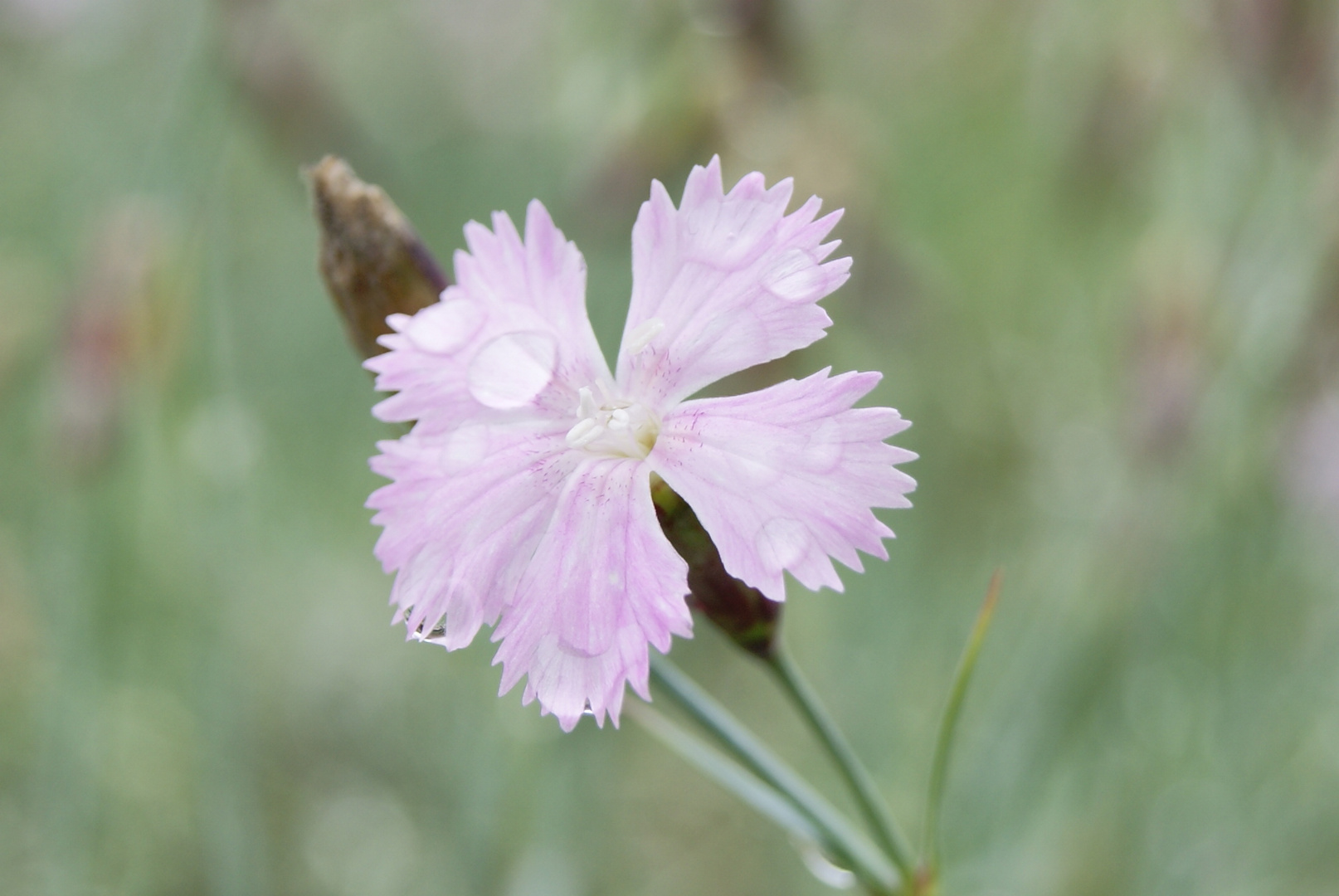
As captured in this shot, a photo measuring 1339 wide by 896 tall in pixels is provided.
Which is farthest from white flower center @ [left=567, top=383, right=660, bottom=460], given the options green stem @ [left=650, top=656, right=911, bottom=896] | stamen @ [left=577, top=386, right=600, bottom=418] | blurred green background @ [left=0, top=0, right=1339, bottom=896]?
blurred green background @ [left=0, top=0, right=1339, bottom=896]

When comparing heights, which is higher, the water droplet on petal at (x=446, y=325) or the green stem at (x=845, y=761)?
the water droplet on petal at (x=446, y=325)

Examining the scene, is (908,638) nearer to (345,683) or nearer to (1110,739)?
(1110,739)

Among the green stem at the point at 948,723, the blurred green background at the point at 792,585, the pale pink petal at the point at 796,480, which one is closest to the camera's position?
the pale pink petal at the point at 796,480

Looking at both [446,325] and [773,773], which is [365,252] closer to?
[446,325]

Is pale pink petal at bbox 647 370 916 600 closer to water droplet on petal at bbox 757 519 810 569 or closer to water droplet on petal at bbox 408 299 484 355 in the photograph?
water droplet on petal at bbox 757 519 810 569

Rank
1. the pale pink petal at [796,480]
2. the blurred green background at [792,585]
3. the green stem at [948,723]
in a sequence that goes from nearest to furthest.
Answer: the pale pink petal at [796,480] → the green stem at [948,723] → the blurred green background at [792,585]

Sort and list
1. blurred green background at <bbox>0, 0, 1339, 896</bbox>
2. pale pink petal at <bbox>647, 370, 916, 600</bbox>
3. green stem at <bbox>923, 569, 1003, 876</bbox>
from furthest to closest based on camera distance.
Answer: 1. blurred green background at <bbox>0, 0, 1339, 896</bbox>
2. green stem at <bbox>923, 569, 1003, 876</bbox>
3. pale pink petal at <bbox>647, 370, 916, 600</bbox>

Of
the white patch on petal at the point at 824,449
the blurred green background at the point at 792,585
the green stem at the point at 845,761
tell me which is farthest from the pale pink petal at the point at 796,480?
the blurred green background at the point at 792,585

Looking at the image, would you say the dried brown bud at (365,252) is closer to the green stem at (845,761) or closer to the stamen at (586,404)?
the stamen at (586,404)
